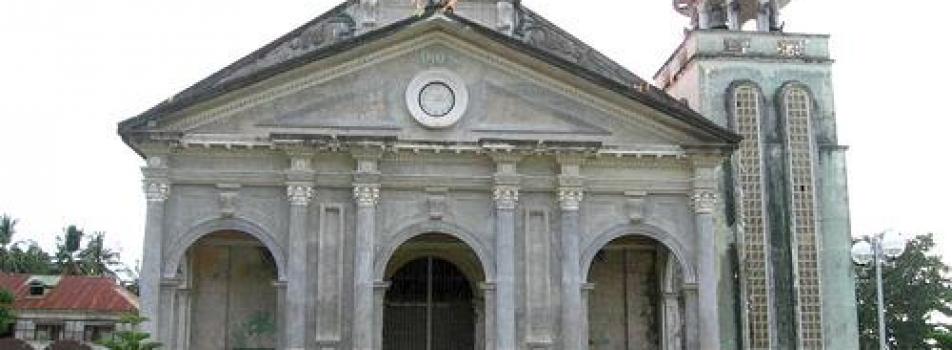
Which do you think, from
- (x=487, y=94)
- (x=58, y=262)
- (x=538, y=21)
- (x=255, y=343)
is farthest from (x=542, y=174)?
(x=58, y=262)

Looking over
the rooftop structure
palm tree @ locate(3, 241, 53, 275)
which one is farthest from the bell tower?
palm tree @ locate(3, 241, 53, 275)

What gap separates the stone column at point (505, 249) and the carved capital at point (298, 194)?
11.1ft

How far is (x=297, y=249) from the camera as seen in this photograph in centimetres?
1909

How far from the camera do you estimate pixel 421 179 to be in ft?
64.6

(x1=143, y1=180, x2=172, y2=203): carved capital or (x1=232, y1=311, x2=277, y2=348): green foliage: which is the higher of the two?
(x1=143, y1=180, x2=172, y2=203): carved capital

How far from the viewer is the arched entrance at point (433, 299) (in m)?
22.0

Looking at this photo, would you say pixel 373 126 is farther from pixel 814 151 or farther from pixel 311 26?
pixel 814 151

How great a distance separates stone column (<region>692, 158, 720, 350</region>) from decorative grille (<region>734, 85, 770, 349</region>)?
3.35 m

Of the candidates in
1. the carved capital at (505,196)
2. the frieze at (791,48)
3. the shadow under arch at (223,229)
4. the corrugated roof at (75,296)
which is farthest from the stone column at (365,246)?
the corrugated roof at (75,296)

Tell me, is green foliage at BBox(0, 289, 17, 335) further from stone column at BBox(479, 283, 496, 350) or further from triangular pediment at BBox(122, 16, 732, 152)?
stone column at BBox(479, 283, 496, 350)

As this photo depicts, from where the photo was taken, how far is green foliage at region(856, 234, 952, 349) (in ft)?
122

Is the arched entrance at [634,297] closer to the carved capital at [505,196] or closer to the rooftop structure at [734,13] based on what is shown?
the carved capital at [505,196]

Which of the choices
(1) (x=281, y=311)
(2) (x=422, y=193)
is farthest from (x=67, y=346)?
(2) (x=422, y=193)

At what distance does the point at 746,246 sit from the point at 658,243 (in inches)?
103
